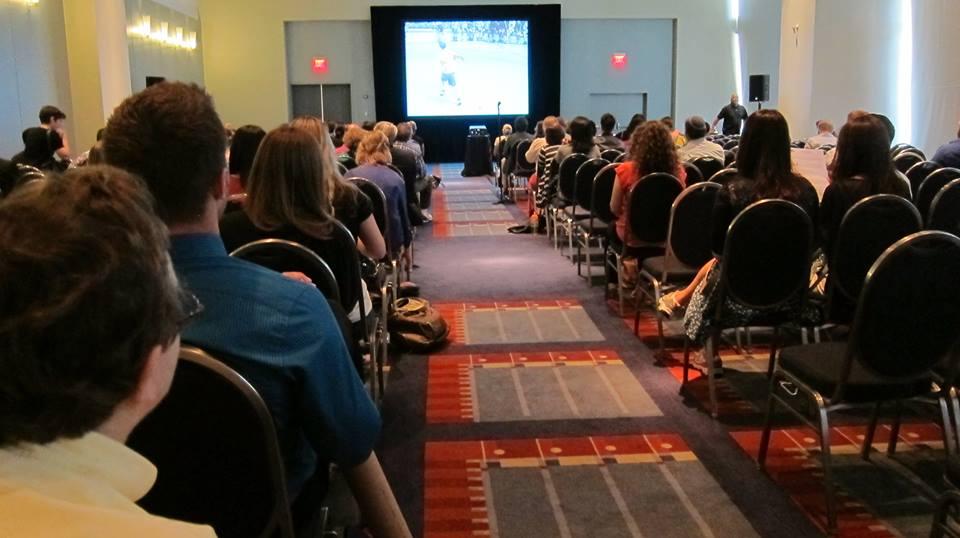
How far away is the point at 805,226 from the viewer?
11.3ft

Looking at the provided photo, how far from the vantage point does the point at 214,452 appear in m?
1.47

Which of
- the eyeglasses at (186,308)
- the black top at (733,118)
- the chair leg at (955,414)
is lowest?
the chair leg at (955,414)

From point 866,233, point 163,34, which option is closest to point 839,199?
point 866,233

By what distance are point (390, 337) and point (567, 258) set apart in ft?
A: 10.3

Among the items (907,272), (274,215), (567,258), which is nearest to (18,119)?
(567,258)

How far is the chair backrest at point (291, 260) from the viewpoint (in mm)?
2441

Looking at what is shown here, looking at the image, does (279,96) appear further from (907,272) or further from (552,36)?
(907,272)

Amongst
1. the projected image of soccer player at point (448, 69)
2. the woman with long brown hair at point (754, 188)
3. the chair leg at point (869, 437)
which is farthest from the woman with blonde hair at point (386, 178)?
the projected image of soccer player at point (448, 69)

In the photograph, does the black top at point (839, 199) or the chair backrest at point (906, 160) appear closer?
the black top at point (839, 199)

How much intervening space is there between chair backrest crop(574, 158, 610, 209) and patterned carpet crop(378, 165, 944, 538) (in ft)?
5.31

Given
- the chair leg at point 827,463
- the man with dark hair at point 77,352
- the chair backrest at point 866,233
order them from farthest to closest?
the chair backrest at point 866,233 < the chair leg at point 827,463 < the man with dark hair at point 77,352

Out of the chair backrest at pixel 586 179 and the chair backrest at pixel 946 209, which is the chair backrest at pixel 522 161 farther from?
the chair backrest at pixel 946 209

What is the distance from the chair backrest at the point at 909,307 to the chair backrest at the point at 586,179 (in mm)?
4074

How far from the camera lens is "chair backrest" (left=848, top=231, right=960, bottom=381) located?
2.52 metres
